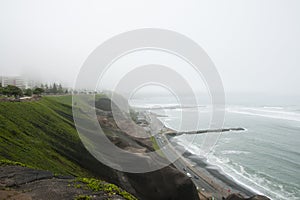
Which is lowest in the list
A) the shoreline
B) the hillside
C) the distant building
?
the shoreline

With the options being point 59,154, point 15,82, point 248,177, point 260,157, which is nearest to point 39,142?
point 59,154

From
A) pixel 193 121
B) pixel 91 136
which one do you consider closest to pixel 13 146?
pixel 91 136

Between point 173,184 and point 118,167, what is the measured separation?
18.9 feet

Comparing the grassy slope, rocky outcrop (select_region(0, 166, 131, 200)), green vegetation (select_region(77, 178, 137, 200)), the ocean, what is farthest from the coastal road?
rocky outcrop (select_region(0, 166, 131, 200))

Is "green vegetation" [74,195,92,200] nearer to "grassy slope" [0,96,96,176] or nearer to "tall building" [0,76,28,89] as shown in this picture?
"grassy slope" [0,96,96,176]

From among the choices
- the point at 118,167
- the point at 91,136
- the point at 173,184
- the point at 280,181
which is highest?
the point at 91,136

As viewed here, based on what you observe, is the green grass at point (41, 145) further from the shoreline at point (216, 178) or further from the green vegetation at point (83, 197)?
the shoreline at point (216, 178)

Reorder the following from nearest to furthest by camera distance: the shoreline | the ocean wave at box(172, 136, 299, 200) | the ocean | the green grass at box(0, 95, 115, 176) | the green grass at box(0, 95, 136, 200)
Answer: the green grass at box(0, 95, 136, 200), the green grass at box(0, 95, 115, 176), the ocean wave at box(172, 136, 299, 200), the shoreline, the ocean

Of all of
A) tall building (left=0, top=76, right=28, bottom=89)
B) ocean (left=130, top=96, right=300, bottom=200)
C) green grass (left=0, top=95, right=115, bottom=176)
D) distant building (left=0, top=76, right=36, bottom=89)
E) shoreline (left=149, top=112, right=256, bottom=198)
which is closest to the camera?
green grass (left=0, top=95, right=115, bottom=176)

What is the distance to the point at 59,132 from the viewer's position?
17969mm

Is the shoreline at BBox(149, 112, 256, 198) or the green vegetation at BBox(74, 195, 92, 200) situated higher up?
the green vegetation at BBox(74, 195, 92, 200)

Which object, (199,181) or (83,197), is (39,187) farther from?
(199,181)

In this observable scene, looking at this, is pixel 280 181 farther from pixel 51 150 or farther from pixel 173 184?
pixel 51 150

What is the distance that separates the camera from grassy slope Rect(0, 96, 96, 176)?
11512 millimetres
